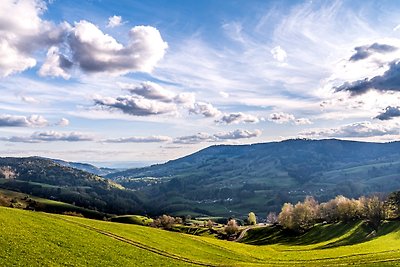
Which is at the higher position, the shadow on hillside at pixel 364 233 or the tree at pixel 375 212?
the tree at pixel 375 212

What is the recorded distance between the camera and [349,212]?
6565 inches

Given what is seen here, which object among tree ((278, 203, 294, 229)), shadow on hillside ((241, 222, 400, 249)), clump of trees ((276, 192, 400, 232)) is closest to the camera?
shadow on hillside ((241, 222, 400, 249))

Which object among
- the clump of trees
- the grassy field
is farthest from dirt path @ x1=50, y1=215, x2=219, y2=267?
the clump of trees

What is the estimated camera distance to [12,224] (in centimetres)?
5178

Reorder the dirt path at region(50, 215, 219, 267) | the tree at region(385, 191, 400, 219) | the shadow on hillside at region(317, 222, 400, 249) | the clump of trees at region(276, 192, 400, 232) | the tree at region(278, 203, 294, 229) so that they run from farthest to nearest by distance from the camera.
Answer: the tree at region(278, 203, 294, 229) → the tree at region(385, 191, 400, 219) → the clump of trees at region(276, 192, 400, 232) → the shadow on hillside at region(317, 222, 400, 249) → the dirt path at region(50, 215, 219, 267)

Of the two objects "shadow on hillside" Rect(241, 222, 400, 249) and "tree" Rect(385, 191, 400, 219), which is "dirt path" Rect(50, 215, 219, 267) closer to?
"shadow on hillside" Rect(241, 222, 400, 249)

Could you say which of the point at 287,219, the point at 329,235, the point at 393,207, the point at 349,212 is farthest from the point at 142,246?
the point at 287,219

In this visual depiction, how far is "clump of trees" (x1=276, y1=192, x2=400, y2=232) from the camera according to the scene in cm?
14262

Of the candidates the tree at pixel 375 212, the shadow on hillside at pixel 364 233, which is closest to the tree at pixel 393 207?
the tree at pixel 375 212

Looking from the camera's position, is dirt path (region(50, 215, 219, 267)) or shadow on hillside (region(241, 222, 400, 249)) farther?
shadow on hillside (region(241, 222, 400, 249))

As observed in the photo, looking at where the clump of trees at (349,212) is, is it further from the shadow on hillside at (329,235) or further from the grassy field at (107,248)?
the grassy field at (107,248)

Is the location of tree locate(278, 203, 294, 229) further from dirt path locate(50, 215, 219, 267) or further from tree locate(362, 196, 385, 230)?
dirt path locate(50, 215, 219, 267)

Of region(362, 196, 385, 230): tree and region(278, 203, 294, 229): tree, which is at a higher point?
region(362, 196, 385, 230): tree

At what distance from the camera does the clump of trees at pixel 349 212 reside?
142625mm
